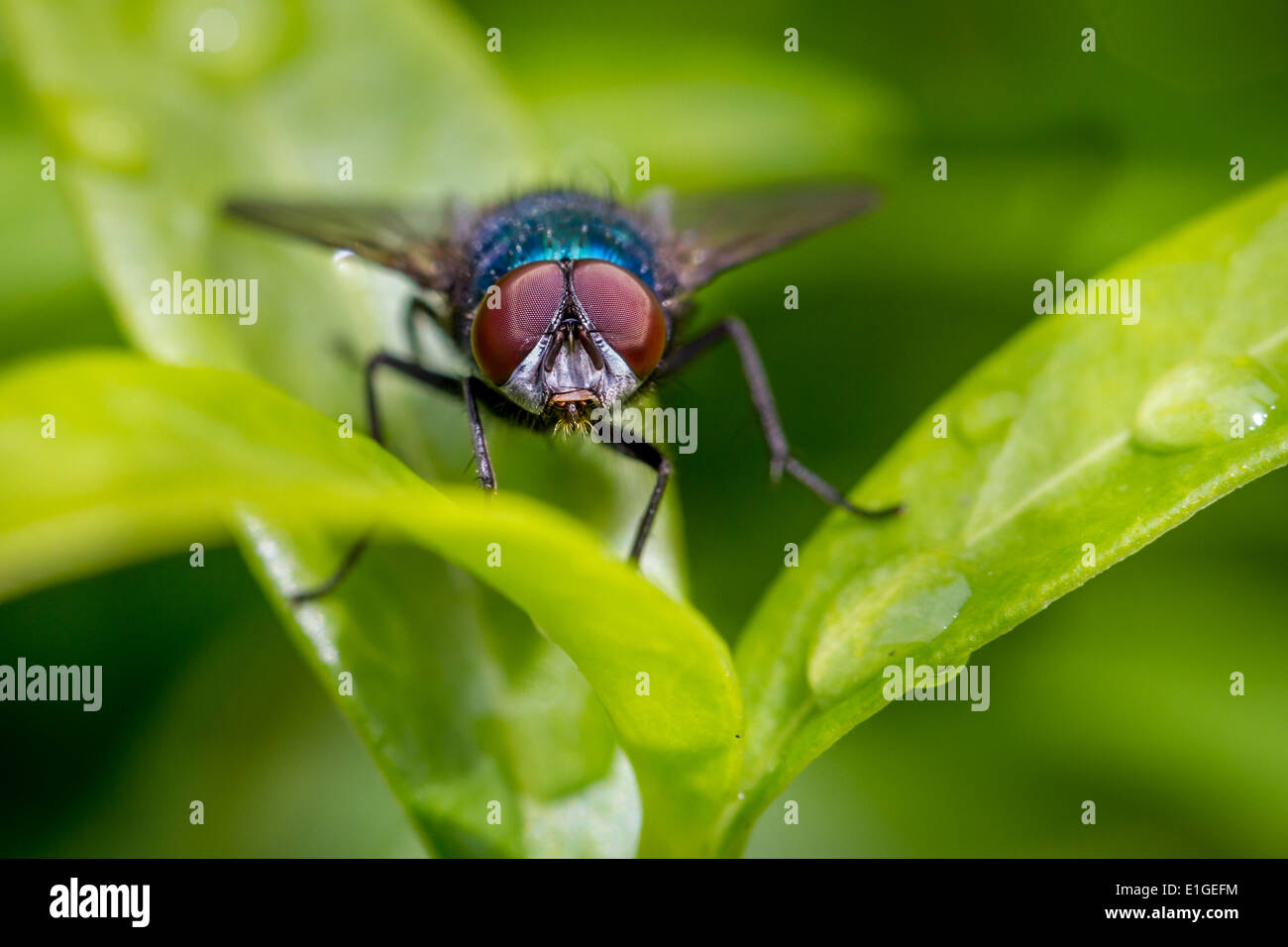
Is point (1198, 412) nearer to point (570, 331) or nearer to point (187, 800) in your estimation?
point (570, 331)

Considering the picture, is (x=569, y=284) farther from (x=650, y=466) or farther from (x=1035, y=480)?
(x=1035, y=480)

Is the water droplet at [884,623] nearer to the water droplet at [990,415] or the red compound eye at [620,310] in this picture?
the water droplet at [990,415]

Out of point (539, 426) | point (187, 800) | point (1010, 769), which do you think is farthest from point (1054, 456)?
point (187, 800)

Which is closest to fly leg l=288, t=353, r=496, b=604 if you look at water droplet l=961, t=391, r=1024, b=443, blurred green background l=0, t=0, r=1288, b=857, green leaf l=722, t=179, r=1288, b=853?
blurred green background l=0, t=0, r=1288, b=857

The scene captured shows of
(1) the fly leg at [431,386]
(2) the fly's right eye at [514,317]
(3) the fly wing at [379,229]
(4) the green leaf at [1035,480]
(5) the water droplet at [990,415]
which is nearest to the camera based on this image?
(4) the green leaf at [1035,480]

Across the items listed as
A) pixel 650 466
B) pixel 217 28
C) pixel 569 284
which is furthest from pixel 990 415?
pixel 217 28

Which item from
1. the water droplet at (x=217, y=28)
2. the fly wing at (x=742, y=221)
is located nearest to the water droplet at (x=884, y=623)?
the fly wing at (x=742, y=221)
